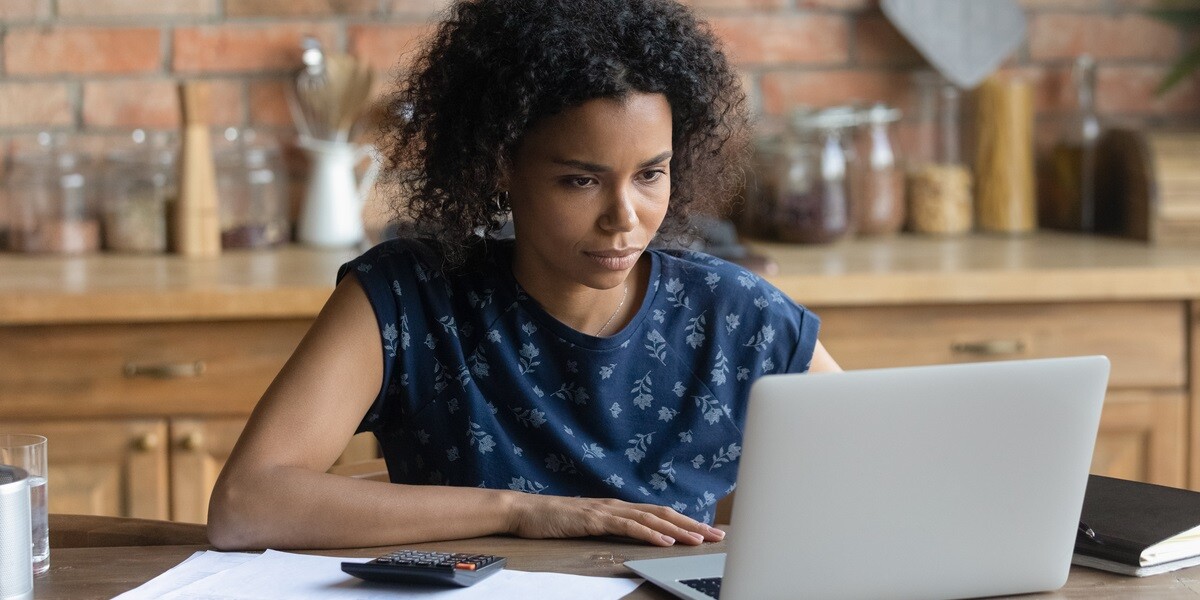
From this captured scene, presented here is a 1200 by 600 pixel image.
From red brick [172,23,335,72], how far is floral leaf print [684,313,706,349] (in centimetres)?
137

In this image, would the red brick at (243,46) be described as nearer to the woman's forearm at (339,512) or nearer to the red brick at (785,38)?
the red brick at (785,38)

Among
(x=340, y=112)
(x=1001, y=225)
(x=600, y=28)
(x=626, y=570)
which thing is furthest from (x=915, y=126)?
(x=626, y=570)

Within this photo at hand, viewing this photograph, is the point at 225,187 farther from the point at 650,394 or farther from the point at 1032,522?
the point at 1032,522

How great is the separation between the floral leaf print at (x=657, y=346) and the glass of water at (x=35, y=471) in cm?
61

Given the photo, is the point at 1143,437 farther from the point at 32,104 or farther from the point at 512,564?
the point at 32,104

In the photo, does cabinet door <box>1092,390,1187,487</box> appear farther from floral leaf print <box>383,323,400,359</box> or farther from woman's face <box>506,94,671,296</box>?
floral leaf print <box>383,323,400,359</box>

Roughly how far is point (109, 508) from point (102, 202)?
653 millimetres

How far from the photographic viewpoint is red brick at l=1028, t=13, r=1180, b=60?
2.66m

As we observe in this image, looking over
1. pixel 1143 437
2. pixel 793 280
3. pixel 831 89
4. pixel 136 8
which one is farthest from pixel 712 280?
pixel 136 8

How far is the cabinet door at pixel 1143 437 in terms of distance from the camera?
2.16 m

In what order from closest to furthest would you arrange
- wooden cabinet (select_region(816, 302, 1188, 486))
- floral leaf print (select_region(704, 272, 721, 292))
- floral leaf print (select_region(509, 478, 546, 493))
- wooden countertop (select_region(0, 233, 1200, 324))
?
floral leaf print (select_region(509, 478, 546, 493))
floral leaf print (select_region(704, 272, 721, 292))
wooden countertop (select_region(0, 233, 1200, 324))
wooden cabinet (select_region(816, 302, 1188, 486))

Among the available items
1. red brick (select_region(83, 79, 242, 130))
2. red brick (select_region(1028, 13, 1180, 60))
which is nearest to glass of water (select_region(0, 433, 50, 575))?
red brick (select_region(83, 79, 242, 130))

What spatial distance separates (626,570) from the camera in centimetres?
103

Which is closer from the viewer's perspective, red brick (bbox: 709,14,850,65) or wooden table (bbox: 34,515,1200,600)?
wooden table (bbox: 34,515,1200,600)
